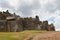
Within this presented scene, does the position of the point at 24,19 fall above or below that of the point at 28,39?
above

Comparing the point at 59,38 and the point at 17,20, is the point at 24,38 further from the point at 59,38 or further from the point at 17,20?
the point at 17,20

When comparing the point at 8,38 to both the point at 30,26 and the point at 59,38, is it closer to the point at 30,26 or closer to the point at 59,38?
the point at 59,38

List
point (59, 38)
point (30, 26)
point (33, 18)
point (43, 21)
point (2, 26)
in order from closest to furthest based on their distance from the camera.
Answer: point (59, 38), point (2, 26), point (30, 26), point (33, 18), point (43, 21)

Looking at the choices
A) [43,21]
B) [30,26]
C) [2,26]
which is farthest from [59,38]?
[43,21]

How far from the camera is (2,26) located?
7856 cm

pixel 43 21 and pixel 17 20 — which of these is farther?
pixel 43 21

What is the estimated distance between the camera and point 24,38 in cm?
3234

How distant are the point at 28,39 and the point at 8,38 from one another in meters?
4.57

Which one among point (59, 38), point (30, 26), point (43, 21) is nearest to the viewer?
point (59, 38)

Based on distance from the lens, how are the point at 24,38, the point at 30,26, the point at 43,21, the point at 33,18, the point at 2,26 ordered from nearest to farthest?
the point at 24,38, the point at 2,26, the point at 30,26, the point at 33,18, the point at 43,21

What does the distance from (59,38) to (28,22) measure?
226 ft

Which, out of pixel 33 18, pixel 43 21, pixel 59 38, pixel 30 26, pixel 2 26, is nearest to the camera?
pixel 59 38

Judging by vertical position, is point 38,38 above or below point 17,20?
below

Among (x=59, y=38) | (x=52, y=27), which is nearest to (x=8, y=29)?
(x=52, y=27)
